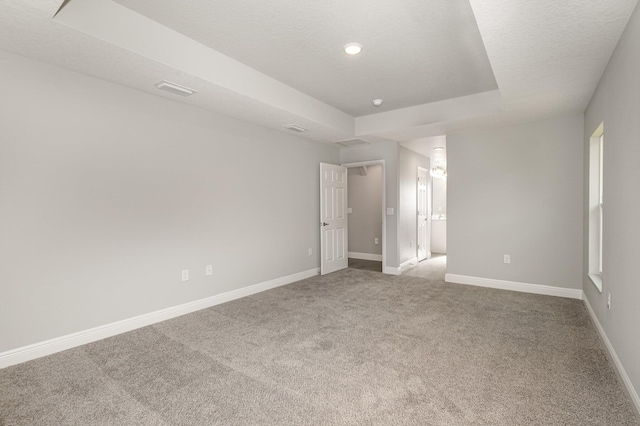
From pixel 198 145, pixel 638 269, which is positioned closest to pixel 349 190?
pixel 198 145

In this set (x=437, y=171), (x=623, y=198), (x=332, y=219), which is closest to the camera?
(x=623, y=198)

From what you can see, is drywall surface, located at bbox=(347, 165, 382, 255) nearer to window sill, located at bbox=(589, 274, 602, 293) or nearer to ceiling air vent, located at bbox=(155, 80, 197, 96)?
window sill, located at bbox=(589, 274, 602, 293)

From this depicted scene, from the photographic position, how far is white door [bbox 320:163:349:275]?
18.9ft

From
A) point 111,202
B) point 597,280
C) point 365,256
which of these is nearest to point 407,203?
point 365,256

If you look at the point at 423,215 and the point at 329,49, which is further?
the point at 423,215

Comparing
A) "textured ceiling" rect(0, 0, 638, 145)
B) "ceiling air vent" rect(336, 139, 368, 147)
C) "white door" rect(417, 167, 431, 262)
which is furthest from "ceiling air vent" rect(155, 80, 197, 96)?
"white door" rect(417, 167, 431, 262)

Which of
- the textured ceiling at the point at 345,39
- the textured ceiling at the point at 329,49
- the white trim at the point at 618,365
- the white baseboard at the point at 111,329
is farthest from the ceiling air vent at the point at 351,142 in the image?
the white trim at the point at 618,365

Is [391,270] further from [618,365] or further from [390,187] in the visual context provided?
[618,365]

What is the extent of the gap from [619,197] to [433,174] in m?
5.99

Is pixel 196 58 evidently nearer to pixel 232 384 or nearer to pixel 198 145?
pixel 198 145

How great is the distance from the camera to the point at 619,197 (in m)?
2.34

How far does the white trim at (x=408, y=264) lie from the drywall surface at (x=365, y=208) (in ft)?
3.17

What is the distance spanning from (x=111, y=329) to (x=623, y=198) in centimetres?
438

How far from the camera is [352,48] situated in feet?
9.87
